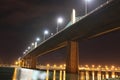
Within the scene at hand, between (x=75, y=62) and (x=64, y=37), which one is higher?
(x=64, y=37)

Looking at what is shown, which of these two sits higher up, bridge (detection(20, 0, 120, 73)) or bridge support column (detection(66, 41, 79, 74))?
bridge (detection(20, 0, 120, 73))

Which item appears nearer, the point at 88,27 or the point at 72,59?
the point at 88,27

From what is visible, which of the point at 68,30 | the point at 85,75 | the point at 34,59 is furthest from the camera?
the point at 85,75

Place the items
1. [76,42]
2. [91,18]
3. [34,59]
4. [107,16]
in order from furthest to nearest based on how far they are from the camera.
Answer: [34,59], [76,42], [91,18], [107,16]

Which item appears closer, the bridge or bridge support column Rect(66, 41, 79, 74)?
the bridge

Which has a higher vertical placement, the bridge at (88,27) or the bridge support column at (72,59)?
the bridge at (88,27)

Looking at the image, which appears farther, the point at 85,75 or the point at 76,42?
the point at 85,75

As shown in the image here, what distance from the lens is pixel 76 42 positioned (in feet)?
118

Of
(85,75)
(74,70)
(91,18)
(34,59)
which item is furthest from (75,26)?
(85,75)

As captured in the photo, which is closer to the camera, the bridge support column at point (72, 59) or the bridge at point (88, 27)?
the bridge at point (88, 27)

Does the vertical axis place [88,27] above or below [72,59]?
above

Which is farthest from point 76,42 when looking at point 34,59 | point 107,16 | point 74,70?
point 34,59

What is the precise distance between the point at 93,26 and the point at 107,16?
4208 millimetres

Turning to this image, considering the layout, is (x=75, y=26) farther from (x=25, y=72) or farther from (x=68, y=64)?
(x=25, y=72)
